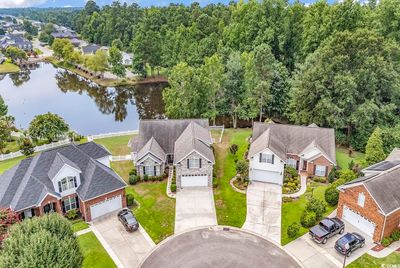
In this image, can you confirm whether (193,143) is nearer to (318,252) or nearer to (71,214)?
(71,214)

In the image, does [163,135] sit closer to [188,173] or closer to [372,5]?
[188,173]

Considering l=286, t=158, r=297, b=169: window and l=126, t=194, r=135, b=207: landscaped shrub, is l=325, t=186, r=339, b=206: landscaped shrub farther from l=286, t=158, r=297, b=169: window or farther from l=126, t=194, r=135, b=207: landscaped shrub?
l=126, t=194, r=135, b=207: landscaped shrub

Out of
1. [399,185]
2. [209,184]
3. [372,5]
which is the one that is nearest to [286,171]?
[209,184]

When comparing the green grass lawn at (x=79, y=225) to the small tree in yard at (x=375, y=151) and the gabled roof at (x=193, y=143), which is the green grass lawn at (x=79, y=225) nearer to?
the gabled roof at (x=193, y=143)

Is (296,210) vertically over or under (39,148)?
under

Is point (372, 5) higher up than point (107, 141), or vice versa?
point (372, 5)

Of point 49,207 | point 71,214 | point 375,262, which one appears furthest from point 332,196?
point 49,207
